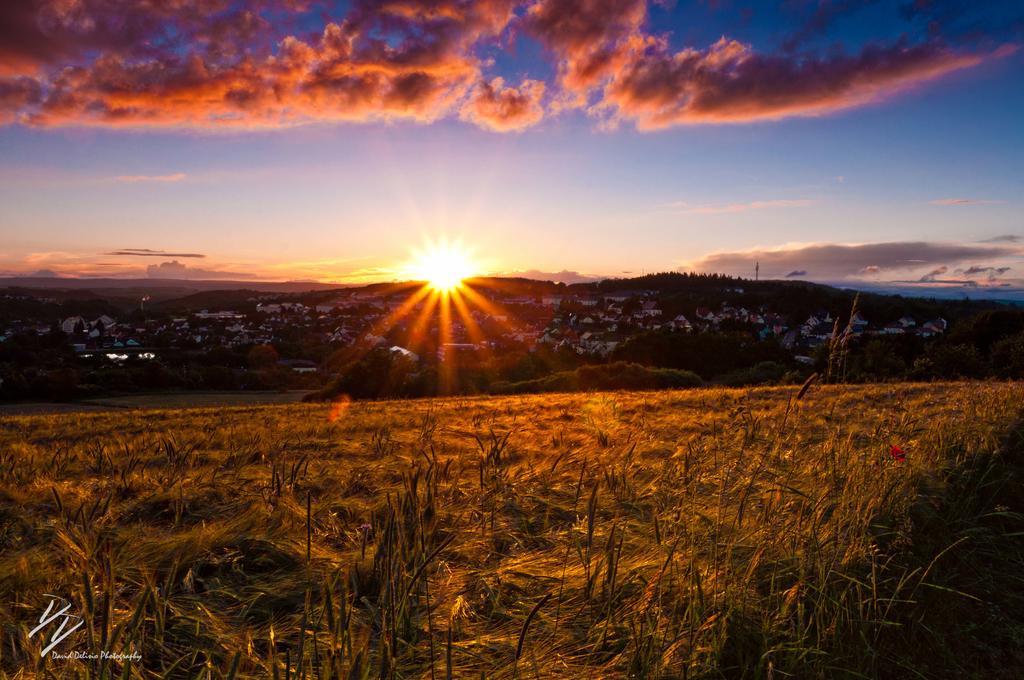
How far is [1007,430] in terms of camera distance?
18.8 feet

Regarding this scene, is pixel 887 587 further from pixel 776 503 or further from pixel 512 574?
pixel 512 574

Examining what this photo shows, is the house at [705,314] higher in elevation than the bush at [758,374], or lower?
higher

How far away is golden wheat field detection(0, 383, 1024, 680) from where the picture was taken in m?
2.08

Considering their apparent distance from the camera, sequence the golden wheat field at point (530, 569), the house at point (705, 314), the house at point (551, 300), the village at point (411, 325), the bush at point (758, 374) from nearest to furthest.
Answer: the golden wheat field at point (530, 569) < the bush at point (758, 374) < the village at point (411, 325) < the house at point (705, 314) < the house at point (551, 300)

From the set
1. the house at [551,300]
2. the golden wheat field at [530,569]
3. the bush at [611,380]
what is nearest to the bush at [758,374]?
the bush at [611,380]

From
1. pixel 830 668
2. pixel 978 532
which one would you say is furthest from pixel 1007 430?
pixel 830 668

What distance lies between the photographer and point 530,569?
2.90 m

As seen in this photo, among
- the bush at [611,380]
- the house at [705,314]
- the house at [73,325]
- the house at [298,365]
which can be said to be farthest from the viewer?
the house at [705,314]

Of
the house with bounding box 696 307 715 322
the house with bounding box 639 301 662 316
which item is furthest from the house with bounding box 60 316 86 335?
the house with bounding box 696 307 715 322

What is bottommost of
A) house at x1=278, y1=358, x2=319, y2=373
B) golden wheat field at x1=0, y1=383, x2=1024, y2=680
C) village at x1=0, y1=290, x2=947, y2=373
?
house at x1=278, y1=358, x2=319, y2=373

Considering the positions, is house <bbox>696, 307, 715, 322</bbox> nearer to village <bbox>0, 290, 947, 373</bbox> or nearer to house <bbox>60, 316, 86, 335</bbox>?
village <bbox>0, 290, 947, 373</bbox>

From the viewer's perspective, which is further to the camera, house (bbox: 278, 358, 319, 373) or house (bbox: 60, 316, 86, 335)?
house (bbox: 60, 316, 86, 335)

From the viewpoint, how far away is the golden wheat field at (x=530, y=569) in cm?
208

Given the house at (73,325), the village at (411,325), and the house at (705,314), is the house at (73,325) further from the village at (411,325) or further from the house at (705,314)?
the house at (705,314)
